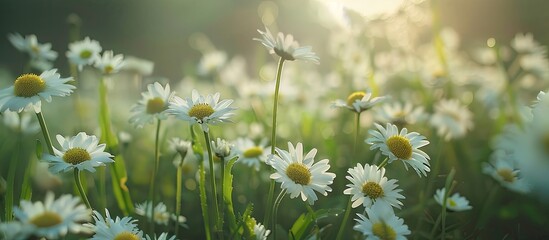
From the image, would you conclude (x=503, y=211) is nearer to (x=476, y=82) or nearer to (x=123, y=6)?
(x=476, y=82)

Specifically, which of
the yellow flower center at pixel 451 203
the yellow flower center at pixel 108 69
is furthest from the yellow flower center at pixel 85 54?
the yellow flower center at pixel 451 203

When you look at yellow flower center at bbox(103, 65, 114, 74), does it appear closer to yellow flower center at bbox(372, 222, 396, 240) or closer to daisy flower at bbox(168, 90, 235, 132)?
daisy flower at bbox(168, 90, 235, 132)

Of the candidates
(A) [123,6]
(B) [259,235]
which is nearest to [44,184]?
(B) [259,235]

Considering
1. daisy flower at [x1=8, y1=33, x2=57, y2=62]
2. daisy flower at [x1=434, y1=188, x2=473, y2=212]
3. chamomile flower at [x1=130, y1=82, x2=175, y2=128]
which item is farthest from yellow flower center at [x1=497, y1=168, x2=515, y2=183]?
daisy flower at [x1=8, y1=33, x2=57, y2=62]

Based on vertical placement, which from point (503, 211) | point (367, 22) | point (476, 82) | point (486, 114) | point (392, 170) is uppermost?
point (367, 22)

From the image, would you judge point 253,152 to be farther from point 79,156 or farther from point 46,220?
point 46,220
